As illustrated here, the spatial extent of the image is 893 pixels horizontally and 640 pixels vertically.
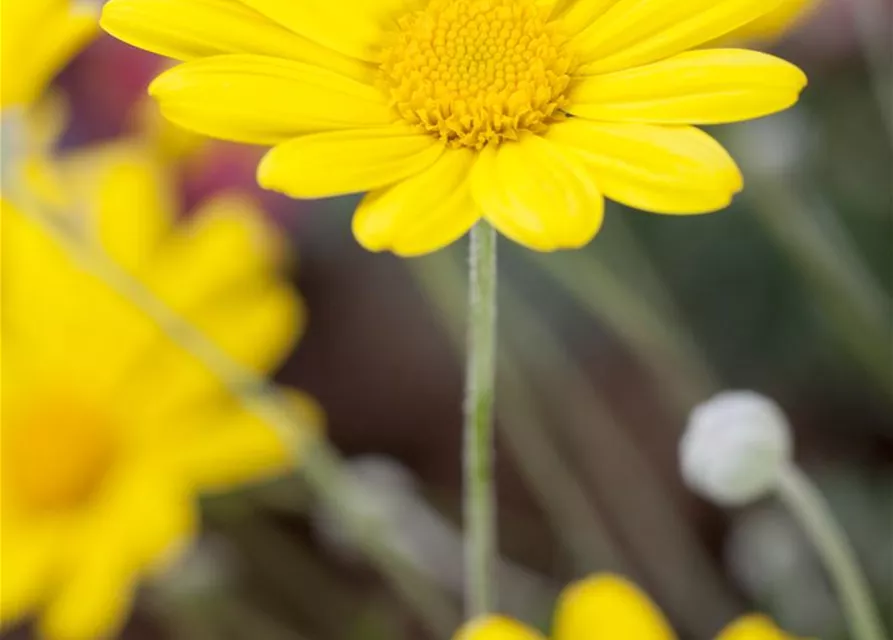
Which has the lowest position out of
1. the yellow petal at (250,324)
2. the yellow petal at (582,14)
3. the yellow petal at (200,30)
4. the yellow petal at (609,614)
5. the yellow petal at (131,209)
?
the yellow petal at (609,614)

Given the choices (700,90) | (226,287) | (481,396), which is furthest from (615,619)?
(226,287)

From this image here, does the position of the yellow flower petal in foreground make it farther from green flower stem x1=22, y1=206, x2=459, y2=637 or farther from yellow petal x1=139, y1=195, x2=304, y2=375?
yellow petal x1=139, y1=195, x2=304, y2=375

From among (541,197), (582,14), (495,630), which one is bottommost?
(495,630)

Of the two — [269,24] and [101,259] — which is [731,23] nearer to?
[269,24]

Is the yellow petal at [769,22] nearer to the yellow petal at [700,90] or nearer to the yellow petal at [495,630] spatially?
the yellow petal at [700,90]

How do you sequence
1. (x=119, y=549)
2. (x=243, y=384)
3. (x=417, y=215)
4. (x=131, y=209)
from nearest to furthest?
(x=417, y=215), (x=243, y=384), (x=119, y=549), (x=131, y=209)

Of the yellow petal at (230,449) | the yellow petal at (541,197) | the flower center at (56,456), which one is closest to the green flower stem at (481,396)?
the yellow petal at (541,197)

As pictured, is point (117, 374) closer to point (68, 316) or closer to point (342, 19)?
point (68, 316)
